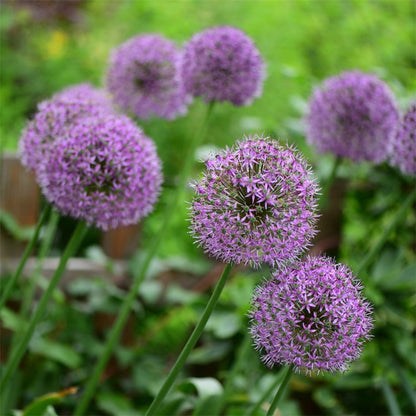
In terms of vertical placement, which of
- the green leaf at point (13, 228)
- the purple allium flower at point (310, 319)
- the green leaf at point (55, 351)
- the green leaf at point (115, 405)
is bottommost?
the green leaf at point (115, 405)

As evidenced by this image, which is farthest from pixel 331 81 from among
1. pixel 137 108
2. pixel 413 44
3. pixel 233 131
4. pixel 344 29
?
pixel 344 29

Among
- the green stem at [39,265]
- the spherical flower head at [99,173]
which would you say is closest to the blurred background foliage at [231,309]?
the green stem at [39,265]

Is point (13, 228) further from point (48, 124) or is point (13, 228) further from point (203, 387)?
point (203, 387)

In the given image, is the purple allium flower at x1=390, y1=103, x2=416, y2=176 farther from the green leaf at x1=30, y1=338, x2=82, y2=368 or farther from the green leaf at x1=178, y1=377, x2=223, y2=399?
the green leaf at x1=30, y1=338, x2=82, y2=368

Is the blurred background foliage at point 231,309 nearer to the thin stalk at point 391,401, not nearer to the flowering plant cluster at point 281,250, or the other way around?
the thin stalk at point 391,401

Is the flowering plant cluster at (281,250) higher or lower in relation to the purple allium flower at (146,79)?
lower

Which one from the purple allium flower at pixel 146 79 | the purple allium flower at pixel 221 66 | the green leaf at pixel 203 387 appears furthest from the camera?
the purple allium flower at pixel 146 79

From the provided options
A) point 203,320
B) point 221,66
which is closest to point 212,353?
point 221,66
